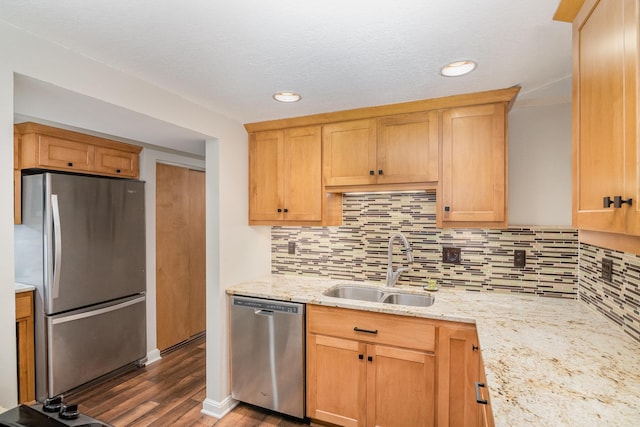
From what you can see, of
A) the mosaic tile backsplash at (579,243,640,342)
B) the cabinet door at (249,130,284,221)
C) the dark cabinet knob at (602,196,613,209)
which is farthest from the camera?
the cabinet door at (249,130,284,221)

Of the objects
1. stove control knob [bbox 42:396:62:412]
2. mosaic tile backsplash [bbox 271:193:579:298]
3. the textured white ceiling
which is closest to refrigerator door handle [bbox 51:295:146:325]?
mosaic tile backsplash [bbox 271:193:579:298]

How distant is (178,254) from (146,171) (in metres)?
0.94

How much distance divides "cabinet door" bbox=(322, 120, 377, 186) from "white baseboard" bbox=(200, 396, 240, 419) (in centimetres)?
180

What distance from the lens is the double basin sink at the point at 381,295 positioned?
230cm

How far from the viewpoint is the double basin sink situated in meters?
2.30

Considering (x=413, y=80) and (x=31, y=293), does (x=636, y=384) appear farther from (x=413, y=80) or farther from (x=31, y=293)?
(x=31, y=293)

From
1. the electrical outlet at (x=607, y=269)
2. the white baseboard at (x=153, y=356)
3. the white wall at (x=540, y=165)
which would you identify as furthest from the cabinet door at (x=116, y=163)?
the electrical outlet at (x=607, y=269)

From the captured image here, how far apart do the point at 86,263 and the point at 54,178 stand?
707 mm

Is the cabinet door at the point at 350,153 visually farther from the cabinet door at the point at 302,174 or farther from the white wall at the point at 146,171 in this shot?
the white wall at the point at 146,171

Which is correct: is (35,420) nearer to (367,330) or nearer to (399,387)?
(367,330)

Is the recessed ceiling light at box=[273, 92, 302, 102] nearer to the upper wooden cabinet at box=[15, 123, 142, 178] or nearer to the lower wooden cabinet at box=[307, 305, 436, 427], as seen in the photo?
the lower wooden cabinet at box=[307, 305, 436, 427]

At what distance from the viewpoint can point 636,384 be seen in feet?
3.49

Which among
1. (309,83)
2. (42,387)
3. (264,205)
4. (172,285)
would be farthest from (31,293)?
(309,83)

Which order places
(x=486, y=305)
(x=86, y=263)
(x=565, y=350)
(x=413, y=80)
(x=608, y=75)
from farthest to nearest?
(x=86, y=263), (x=486, y=305), (x=413, y=80), (x=565, y=350), (x=608, y=75)
